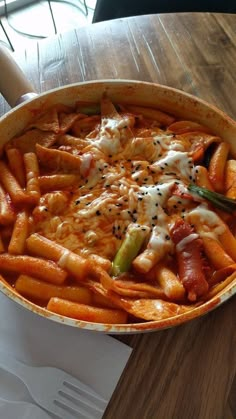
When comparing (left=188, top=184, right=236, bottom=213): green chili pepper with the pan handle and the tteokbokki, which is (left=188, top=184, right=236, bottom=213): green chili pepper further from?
the pan handle

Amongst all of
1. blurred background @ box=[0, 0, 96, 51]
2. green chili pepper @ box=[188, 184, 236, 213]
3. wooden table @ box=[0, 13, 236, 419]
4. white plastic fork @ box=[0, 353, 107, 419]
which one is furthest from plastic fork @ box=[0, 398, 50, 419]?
blurred background @ box=[0, 0, 96, 51]

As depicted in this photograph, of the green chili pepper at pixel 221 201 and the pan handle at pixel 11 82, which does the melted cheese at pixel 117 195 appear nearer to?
the green chili pepper at pixel 221 201

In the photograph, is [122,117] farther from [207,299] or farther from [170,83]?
[207,299]

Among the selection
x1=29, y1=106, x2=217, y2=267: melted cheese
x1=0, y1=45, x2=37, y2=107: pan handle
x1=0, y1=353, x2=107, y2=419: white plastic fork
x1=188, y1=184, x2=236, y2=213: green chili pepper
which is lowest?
x1=0, y1=353, x2=107, y2=419: white plastic fork

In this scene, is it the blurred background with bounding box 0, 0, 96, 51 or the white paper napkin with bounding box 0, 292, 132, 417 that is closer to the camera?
the white paper napkin with bounding box 0, 292, 132, 417

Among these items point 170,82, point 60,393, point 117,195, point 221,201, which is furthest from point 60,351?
point 170,82

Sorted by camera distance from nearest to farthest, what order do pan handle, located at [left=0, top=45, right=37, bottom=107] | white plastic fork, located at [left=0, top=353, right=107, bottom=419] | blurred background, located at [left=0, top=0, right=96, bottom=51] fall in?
white plastic fork, located at [left=0, top=353, right=107, bottom=419]
pan handle, located at [left=0, top=45, right=37, bottom=107]
blurred background, located at [left=0, top=0, right=96, bottom=51]
